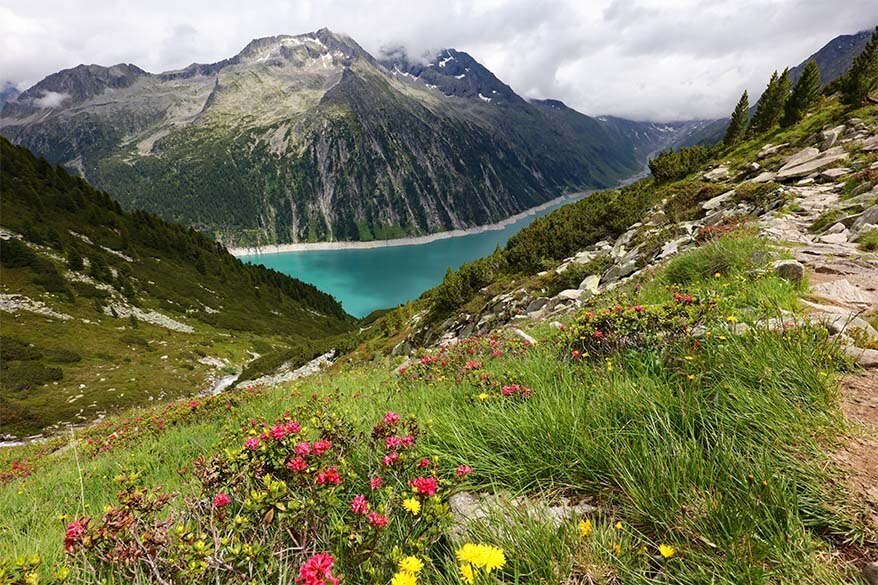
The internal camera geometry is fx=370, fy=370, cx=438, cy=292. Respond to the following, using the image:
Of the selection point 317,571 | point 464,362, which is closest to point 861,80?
point 464,362

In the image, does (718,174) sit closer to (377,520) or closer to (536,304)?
(536,304)

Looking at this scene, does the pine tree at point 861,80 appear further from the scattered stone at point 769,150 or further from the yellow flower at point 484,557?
the yellow flower at point 484,557

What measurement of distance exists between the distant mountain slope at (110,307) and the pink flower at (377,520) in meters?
58.9

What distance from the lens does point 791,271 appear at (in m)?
6.07

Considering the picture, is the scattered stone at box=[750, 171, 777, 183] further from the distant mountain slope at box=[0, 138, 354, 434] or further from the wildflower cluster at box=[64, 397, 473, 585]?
the distant mountain slope at box=[0, 138, 354, 434]

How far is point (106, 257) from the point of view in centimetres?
8475

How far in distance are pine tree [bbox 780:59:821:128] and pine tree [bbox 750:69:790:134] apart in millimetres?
5772

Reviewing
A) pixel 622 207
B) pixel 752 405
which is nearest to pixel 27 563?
pixel 752 405

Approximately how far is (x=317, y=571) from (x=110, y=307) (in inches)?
3693

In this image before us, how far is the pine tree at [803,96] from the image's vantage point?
33.5m

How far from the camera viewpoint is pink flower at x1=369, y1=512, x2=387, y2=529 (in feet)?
6.41

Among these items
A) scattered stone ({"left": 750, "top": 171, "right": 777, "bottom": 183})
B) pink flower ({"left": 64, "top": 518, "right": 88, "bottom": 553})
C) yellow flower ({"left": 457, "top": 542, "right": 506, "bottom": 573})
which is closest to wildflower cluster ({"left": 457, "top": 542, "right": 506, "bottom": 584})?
yellow flower ({"left": 457, "top": 542, "right": 506, "bottom": 573})

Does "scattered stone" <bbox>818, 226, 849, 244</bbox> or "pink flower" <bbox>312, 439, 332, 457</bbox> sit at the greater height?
"pink flower" <bbox>312, 439, 332, 457</bbox>

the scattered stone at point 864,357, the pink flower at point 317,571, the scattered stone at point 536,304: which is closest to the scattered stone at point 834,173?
the scattered stone at point 536,304
